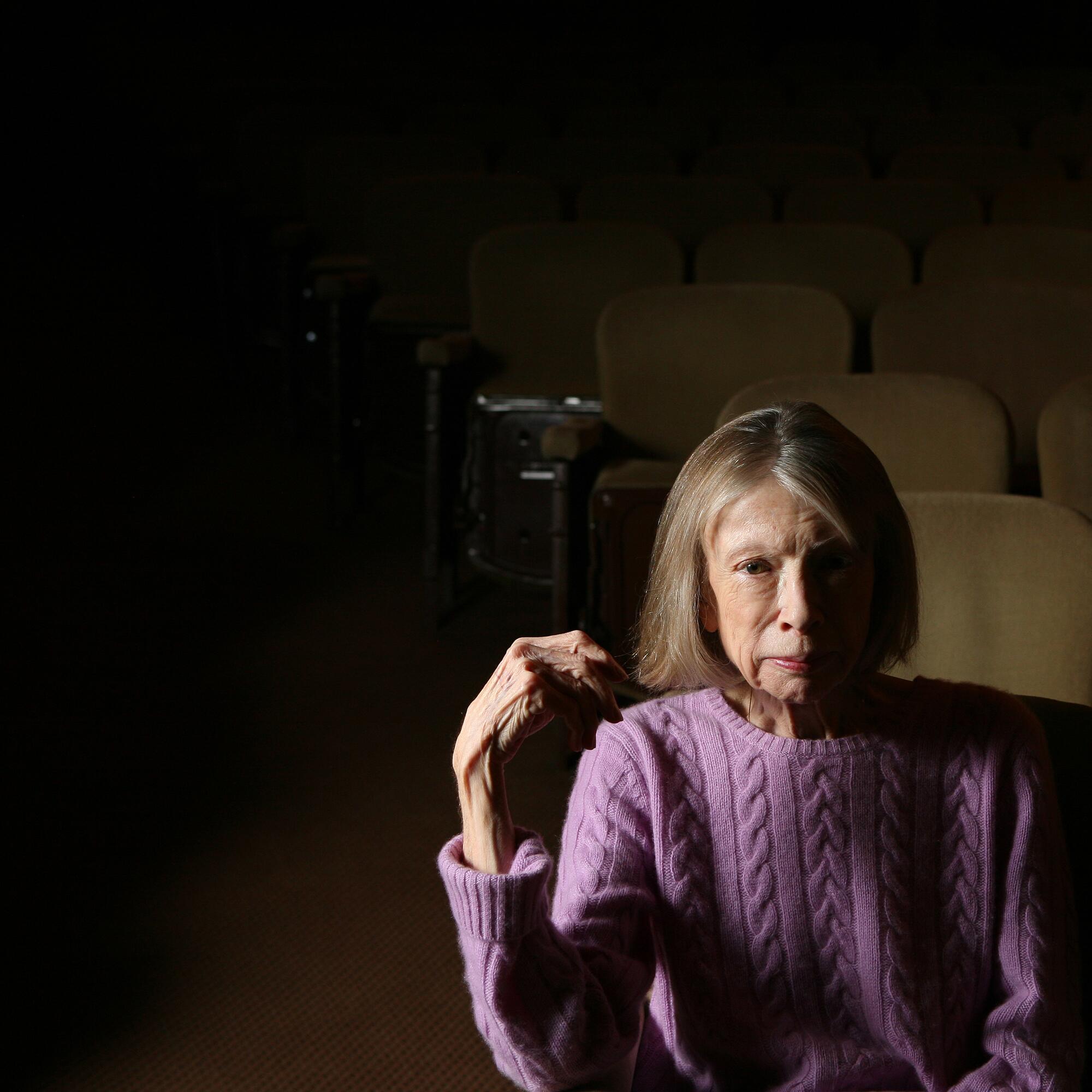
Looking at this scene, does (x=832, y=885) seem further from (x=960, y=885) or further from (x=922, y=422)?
(x=922, y=422)

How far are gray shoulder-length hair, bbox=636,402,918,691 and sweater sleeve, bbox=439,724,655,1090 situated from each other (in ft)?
0.33

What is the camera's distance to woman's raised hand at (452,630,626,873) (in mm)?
801

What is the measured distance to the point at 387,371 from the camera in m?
3.44

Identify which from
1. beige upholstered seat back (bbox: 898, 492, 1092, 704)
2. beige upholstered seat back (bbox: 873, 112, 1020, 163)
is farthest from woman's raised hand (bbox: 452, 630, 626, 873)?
beige upholstered seat back (bbox: 873, 112, 1020, 163)

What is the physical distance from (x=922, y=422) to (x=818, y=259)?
1.25 m

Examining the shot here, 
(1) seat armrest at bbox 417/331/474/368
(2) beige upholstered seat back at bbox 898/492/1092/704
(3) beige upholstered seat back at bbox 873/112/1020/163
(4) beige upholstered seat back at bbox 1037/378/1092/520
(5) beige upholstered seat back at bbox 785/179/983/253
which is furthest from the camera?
(3) beige upholstered seat back at bbox 873/112/1020/163

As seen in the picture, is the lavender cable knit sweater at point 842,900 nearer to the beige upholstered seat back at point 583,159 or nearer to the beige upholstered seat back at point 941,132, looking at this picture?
the beige upholstered seat back at point 583,159

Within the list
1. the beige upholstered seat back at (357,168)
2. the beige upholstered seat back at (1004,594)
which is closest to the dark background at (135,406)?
the beige upholstered seat back at (357,168)

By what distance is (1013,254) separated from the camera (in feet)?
10.2

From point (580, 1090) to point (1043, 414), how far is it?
139 cm

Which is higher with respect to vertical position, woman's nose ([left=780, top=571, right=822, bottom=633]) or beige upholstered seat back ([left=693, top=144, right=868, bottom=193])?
beige upholstered seat back ([left=693, top=144, right=868, bottom=193])

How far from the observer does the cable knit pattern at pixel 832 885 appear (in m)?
0.93

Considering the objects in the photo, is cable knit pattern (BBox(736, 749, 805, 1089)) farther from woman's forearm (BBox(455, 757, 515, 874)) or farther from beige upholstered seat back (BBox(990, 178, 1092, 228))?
beige upholstered seat back (BBox(990, 178, 1092, 228))

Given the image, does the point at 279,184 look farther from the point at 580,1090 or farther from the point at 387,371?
the point at 580,1090
